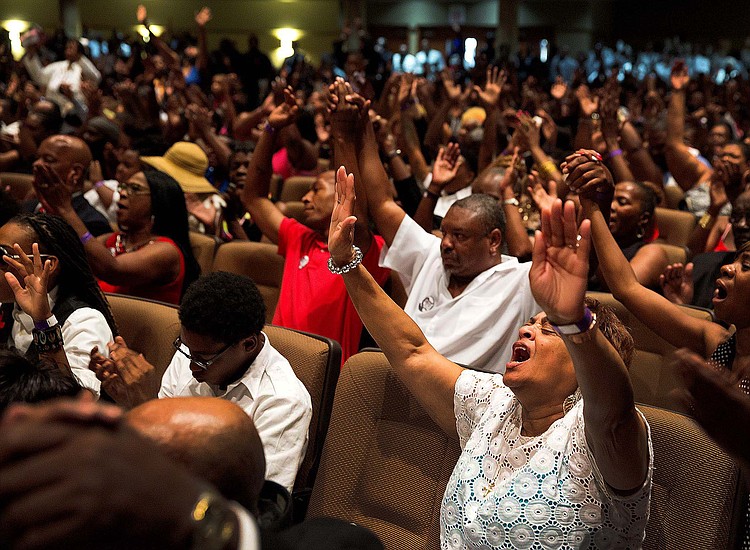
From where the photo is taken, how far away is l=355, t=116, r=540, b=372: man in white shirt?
8.68 feet

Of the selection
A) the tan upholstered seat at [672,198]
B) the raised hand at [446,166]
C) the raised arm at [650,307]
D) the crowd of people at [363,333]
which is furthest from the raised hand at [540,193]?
the tan upholstered seat at [672,198]

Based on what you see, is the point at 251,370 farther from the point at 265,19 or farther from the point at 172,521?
the point at 265,19

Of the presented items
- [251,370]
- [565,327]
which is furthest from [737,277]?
[251,370]

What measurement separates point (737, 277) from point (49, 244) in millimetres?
1944

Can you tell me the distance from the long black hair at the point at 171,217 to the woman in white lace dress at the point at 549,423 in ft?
4.73

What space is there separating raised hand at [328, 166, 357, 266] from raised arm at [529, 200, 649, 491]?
670 mm

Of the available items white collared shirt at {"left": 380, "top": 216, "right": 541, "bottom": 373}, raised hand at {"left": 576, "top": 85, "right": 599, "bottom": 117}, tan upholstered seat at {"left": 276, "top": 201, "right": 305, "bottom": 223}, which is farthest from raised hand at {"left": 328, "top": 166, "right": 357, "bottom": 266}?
raised hand at {"left": 576, "top": 85, "right": 599, "bottom": 117}

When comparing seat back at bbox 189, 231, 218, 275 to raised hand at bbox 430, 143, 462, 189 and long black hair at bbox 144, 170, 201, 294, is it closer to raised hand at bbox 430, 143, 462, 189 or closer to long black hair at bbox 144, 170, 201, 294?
long black hair at bbox 144, 170, 201, 294

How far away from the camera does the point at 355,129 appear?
9.63 feet

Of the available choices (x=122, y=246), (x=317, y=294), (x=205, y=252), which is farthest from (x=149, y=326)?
(x=205, y=252)

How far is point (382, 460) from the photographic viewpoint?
206 cm

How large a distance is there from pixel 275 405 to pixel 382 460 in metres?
0.31

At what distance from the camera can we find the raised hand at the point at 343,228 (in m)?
2.01

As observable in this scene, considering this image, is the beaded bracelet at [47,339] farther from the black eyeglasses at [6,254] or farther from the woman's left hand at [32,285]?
the black eyeglasses at [6,254]
